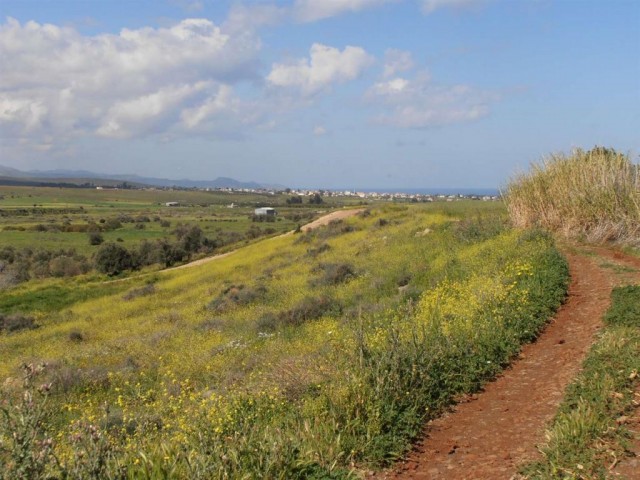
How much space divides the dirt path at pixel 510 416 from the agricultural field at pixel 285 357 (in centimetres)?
20

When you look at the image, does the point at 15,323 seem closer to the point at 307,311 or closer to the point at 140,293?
the point at 140,293

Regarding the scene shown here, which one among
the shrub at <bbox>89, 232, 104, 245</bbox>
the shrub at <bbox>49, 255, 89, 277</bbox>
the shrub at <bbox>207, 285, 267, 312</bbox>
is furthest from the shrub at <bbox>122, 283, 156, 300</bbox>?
the shrub at <bbox>89, 232, 104, 245</bbox>

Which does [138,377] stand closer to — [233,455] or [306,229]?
[233,455]

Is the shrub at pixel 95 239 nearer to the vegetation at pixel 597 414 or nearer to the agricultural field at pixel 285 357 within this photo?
the agricultural field at pixel 285 357

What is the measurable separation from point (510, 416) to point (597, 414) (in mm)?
1036

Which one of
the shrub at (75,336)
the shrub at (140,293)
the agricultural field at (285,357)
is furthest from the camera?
the shrub at (140,293)

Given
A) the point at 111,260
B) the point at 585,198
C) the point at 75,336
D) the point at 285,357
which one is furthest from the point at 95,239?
the point at 285,357

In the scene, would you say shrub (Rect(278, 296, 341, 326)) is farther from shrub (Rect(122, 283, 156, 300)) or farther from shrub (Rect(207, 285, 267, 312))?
shrub (Rect(122, 283, 156, 300))

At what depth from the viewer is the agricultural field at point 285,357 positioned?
4273mm

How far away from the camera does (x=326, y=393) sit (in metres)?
5.62

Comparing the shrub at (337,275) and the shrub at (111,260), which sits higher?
the shrub at (337,275)

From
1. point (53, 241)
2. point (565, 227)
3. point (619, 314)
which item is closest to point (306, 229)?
point (565, 227)

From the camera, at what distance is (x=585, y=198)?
15.6 meters

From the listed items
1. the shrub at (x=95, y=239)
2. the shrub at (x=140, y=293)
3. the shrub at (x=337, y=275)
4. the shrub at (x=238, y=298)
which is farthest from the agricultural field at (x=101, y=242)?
the shrub at (x=337, y=275)
